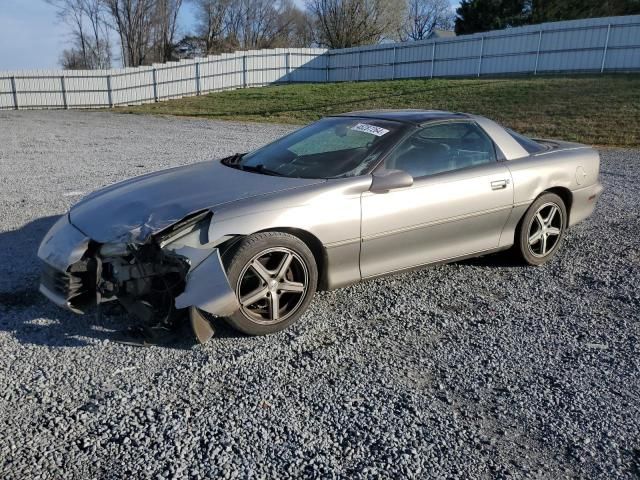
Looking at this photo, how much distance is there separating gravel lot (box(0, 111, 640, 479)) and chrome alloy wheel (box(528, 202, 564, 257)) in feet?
0.60

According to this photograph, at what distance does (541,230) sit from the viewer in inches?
185

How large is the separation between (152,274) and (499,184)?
2.80 meters

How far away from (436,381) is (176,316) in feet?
5.03

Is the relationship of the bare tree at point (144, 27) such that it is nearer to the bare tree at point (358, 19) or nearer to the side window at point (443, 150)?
the bare tree at point (358, 19)

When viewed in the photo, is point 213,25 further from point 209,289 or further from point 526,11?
point 209,289

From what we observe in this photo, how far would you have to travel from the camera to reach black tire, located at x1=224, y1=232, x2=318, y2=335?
3.24 meters

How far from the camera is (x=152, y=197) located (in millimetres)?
3617

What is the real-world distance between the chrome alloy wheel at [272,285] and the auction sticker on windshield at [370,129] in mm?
1334

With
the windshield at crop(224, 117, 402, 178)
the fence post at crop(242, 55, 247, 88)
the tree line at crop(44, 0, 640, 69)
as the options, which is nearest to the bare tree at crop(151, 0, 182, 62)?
the tree line at crop(44, 0, 640, 69)

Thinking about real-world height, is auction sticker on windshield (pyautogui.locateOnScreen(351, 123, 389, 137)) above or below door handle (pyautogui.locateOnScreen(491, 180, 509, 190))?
above

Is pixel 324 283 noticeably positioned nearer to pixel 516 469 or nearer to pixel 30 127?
pixel 516 469

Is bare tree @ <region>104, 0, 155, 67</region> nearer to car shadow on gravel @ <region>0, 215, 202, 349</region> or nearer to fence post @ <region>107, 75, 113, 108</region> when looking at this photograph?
fence post @ <region>107, 75, 113, 108</region>

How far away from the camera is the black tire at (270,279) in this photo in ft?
10.6

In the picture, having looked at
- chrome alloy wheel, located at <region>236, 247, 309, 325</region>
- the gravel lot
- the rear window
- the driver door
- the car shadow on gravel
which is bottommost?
the gravel lot
